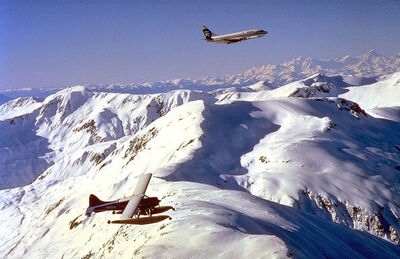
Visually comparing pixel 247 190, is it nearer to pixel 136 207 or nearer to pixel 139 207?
pixel 139 207

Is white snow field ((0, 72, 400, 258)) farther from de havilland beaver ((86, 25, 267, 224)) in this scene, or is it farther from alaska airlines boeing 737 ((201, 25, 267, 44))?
alaska airlines boeing 737 ((201, 25, 267, 44))

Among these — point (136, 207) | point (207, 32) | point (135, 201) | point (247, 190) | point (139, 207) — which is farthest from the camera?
point (247, 190)

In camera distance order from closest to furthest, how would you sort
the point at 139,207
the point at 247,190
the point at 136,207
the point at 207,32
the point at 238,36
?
the point at 136,207, the point at 139,207, the point at 238,36, the point at 207,32, the point at 247,190

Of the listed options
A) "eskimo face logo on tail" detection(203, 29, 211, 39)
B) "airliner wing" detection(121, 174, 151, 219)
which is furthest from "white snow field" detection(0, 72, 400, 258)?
"eskimo face logo on tail" detection(203, 29, 211, 39)

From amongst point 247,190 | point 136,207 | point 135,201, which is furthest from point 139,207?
point 247,190

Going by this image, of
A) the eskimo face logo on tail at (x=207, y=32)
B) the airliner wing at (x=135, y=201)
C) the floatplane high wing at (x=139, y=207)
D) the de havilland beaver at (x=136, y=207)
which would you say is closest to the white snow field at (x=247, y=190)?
the floatplane high wing at (x=139, y=207)

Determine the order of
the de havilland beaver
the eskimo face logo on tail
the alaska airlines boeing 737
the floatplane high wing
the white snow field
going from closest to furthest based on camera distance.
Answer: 1. the de havilland beaver
2. the floatplane high wing
3. the white snow field
4. the alaska airlines boeing 737
5. the eskimo face logo on tail

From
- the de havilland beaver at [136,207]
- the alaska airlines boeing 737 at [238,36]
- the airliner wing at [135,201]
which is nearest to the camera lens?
the airliner wing at [135,201]

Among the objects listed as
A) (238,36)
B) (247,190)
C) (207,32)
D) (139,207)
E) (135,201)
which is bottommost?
(247,190)

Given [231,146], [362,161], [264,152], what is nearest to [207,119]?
[231,146]

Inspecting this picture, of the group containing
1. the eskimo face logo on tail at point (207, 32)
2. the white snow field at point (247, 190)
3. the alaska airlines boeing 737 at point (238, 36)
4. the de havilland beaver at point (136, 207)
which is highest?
the eskimo face logo on tail at point (207, 32)

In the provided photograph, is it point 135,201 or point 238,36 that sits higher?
point 238,36

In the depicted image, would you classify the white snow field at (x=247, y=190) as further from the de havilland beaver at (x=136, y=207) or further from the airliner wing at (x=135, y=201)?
the airliner wing at (x=135, y=201)
